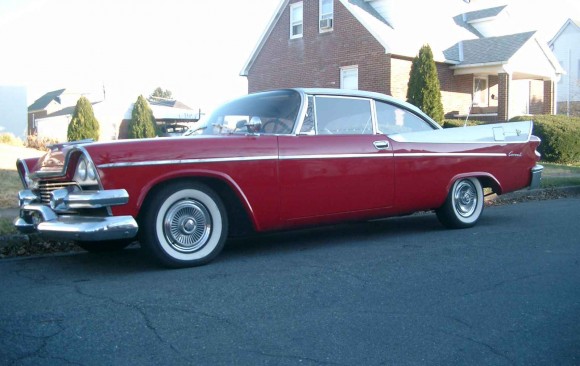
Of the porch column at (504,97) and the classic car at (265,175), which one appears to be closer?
the classic car at (265,175)

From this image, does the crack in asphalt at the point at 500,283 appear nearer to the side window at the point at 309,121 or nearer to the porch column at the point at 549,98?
the side window at the point at 309,121

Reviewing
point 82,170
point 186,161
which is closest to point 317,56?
point 186,161

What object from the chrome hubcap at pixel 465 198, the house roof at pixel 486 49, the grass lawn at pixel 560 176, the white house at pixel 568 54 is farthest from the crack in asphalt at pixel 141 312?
the white house at pixel 568 54

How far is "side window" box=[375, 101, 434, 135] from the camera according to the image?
668 cm

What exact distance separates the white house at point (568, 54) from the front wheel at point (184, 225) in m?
32.2

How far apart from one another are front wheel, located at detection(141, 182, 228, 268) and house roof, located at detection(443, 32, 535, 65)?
19.1m

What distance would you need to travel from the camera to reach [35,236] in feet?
20.6

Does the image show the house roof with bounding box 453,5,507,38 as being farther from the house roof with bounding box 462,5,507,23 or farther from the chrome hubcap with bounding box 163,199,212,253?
the chrome hubcap with bounding box 163,199,212,253

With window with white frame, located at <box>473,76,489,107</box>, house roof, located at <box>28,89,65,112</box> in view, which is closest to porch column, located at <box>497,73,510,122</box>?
window with white frame, located at <box>473,76,489,107</box>

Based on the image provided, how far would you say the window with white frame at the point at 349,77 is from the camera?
72.8 feet

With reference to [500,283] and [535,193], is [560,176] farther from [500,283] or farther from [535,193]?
[500,283]

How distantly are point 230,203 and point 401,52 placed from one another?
16.6m

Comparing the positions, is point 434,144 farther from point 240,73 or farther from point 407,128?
point 240,73

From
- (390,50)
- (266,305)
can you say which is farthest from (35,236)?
(390,50)
